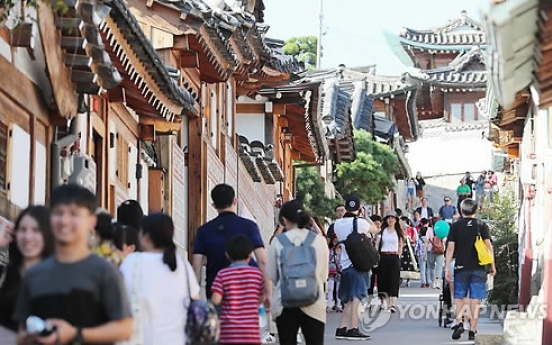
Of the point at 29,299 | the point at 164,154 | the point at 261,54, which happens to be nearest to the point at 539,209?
the point at 164,154

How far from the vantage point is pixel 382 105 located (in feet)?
229

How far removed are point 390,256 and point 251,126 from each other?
408 inches

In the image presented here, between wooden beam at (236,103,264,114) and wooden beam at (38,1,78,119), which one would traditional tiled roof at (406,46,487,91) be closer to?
wooden beam at (236,103,264,114)

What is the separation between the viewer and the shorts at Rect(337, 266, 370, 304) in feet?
63.8

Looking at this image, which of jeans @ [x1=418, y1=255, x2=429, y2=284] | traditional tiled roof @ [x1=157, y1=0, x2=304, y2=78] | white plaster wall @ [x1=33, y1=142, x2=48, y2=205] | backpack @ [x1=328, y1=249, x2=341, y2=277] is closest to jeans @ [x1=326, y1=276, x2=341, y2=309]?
backpack @ [x1=328, y1=249, x2=341, y2=277]

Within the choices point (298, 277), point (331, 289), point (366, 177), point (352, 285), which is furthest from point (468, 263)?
point (366, 177)

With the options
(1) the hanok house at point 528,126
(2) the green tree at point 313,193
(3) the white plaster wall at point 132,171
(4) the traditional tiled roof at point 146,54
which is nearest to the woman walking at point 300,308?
(1) the hanok house at point 528,126

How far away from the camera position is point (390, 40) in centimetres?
8900

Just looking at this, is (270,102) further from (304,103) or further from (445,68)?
(445,68)

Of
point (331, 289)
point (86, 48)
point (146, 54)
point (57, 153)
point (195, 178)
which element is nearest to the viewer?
point (86, 48)

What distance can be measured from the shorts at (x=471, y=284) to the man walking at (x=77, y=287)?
11.8m

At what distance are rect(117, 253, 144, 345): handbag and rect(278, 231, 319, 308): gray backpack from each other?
341 cm

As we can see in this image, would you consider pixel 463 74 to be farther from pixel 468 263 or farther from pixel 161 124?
pixel 468 263

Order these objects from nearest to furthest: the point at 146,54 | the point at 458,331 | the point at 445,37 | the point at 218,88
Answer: the point at 146,54 < the point at 458,331 < the point at 218,88 < the point at 445,37
